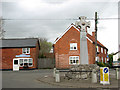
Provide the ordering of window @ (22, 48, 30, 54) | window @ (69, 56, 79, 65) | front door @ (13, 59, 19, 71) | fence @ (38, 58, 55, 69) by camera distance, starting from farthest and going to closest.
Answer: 1. fence @ (38, 58, 55, 69)
2. window @ (22, 48, 30, 54)
3. window @ (69, 56, 79, 65)
4. front door @ (13, 59, 19, 71)

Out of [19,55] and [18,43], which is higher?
[18,43]

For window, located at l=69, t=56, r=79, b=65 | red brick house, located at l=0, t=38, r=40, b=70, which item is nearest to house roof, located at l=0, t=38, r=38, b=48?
red brick house, located at l=0, t=38, r=40, b=70

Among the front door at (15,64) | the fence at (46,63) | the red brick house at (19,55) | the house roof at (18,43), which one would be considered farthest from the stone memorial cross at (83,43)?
the front door at (15,64)

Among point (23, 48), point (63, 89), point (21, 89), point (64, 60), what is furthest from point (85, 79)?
point (23, 48)

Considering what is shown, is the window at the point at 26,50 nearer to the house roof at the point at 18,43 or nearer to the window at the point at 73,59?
the house roof at the point at 18,43

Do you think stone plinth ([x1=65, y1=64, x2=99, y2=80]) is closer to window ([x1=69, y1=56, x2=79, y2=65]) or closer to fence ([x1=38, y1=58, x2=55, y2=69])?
window ([x1=69, y1=56, x2=79, y2=65])

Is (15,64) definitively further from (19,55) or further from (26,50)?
(26,50)

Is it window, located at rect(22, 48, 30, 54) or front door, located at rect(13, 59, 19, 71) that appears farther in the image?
window, located at rect(22, 48, 30, 54)

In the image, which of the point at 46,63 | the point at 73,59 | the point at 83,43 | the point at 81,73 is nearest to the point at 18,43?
the point at 46,63

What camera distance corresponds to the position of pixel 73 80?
13828 mm

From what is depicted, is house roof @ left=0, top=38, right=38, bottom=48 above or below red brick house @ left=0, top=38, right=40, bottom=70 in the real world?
above

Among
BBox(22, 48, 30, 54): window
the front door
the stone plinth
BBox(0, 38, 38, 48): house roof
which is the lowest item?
→ the front door

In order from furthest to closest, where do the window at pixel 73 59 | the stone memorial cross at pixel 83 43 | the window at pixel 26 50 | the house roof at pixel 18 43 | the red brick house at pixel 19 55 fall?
the house roof at pixel 18 43, the window at pixel 26 50, the window at pixel 73 59, the red brick house at pixel 19 55, the stone memorial cross at pixel 83 43

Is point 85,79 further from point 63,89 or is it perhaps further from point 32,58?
point 32,58
